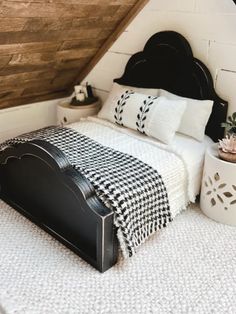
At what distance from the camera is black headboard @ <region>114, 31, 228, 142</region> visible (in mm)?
2562

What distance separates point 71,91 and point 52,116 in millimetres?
330

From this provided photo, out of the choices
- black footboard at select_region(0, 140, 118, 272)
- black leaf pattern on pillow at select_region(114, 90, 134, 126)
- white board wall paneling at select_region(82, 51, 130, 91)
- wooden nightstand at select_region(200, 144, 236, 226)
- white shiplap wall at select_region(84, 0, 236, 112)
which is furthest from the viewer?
white board wall paneling at select_region(82, 51, 130, 91)

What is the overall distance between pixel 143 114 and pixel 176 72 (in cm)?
47

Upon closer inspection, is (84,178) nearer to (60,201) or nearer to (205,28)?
(60,201)

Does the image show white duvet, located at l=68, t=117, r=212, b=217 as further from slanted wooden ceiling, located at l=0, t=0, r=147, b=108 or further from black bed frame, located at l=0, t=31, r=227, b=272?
slanted wooden ceiling, located at l=0, t=0, r=147, b=108

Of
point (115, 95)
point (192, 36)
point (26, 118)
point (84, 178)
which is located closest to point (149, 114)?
point (115, 95)

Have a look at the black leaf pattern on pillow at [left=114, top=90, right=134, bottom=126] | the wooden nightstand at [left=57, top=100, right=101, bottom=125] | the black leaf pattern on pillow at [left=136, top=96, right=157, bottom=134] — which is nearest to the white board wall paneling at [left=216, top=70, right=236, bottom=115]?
the black leaf pattern on pillow at [left=136, top=96, right=157, bottom=134]

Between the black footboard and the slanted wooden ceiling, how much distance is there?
79cm

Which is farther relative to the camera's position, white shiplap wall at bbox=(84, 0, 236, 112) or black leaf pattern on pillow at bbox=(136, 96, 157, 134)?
black leaf pattern on pillow at bbox=(136, 96, 157, 134)

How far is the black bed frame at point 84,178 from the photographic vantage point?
1812mm

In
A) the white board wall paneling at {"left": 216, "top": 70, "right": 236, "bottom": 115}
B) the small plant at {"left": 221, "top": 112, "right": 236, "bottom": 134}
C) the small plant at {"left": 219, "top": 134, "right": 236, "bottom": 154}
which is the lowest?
the small plant at {"left": 219, "top": 134, "right": 236, "bottom": 154}

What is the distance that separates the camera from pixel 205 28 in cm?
252

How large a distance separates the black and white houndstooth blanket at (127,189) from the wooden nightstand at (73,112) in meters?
0.92

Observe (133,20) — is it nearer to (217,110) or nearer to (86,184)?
(217,110)
